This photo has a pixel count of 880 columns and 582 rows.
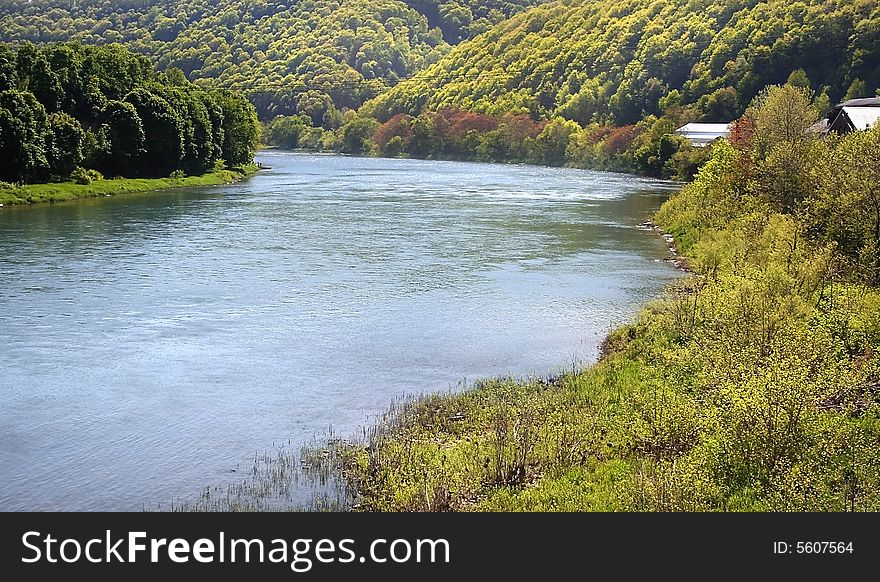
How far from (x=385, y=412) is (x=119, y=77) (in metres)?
60.5

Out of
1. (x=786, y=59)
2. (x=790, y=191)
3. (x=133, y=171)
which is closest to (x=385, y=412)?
(x=790, y=191)

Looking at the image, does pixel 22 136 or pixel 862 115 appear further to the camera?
pixel 22 136

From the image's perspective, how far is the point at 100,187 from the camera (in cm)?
6059

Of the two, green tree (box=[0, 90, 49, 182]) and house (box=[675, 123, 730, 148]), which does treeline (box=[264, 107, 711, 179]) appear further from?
green tree (box=[0, 90, 49, 182])

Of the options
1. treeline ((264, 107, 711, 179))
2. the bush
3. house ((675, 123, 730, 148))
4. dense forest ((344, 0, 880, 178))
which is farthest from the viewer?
dense forest ((344, 0, 880, 178))

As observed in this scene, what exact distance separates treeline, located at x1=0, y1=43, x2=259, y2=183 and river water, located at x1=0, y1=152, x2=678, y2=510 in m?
7.15

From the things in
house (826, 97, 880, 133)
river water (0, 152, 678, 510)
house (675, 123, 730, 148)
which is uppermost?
house (826, 97, 880, 133)

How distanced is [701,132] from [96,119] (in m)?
48.9

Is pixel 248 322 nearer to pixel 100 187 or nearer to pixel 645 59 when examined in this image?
pixel 100 187

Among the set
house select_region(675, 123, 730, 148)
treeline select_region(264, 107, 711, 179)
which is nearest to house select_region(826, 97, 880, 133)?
treeline select_region(264, 107, 711, 179)

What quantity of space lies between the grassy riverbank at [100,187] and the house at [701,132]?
36.8 metres

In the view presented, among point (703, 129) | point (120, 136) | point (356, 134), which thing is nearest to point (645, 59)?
point (703, 129)

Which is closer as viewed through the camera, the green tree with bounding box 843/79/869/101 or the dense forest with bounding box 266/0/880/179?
the green tree with bounding box 843/79/869/101

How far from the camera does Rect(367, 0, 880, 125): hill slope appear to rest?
101 meters
